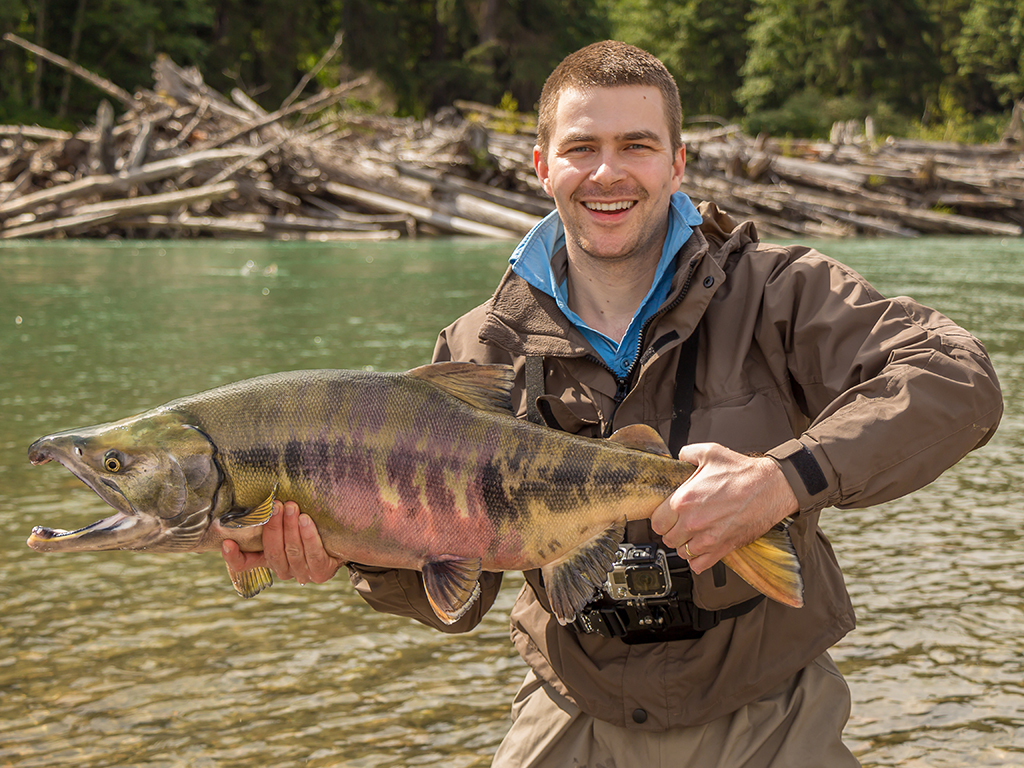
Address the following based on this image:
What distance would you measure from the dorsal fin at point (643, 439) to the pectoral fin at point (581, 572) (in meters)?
0.20

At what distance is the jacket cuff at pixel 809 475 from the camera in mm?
2398

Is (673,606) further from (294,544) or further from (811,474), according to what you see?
(294,544)

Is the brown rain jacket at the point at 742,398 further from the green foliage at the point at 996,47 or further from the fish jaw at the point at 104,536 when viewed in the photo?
the green foliage at the point at 996,47

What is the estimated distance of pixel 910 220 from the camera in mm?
25875

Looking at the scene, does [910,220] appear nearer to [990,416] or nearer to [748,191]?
[748,191]

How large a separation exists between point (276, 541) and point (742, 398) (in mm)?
1369

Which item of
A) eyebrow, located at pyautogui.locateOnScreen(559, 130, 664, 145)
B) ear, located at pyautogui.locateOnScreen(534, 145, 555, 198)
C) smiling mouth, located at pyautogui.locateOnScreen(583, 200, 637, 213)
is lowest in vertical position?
smiling mouth, located at pyautogui.locateOnScreen(583, 200, 637, 213)

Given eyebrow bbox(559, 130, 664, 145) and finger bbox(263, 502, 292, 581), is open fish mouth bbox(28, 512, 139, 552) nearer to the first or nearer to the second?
finger bbox(263, 502, 292, 581)

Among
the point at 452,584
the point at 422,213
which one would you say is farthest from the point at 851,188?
the point at 452,584

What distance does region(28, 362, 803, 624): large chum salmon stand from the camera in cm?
260

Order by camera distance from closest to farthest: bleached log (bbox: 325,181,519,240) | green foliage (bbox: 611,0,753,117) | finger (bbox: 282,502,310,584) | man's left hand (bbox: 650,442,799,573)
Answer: man's left hand (bbox: 650,442,799,573), finger (bbox: 282,502,310,584), bleached log (bbox: 325,181,519,240), green foliage (bbox: 611,0,753,117)

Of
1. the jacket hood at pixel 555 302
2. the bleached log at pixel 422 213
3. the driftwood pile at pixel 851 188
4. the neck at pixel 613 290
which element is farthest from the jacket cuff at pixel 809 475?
the driftwood pile at pixel 851 188

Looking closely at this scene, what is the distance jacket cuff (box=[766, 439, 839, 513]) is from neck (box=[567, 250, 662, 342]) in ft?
3.11

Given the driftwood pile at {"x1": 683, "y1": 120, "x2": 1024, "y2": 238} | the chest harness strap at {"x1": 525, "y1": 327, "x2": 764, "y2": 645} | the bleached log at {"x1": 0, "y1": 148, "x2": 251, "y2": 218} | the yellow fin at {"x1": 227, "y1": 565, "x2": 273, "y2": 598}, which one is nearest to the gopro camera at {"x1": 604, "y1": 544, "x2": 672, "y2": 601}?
the chest harness strap at {"x1": 525, "y1": 327, "x2": 764, "y2": 645}
